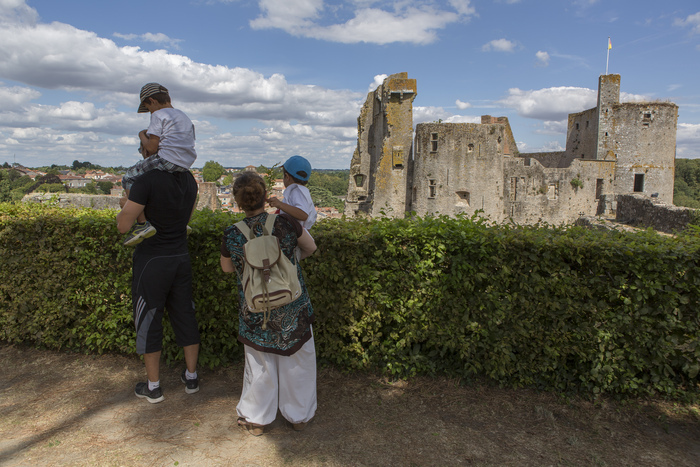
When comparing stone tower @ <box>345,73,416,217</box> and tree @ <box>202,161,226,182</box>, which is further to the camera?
tree @ <box>202,161,226,182</box>

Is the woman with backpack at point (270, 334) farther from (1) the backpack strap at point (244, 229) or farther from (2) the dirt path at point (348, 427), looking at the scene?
(2) the dirt path at point (348, 427)

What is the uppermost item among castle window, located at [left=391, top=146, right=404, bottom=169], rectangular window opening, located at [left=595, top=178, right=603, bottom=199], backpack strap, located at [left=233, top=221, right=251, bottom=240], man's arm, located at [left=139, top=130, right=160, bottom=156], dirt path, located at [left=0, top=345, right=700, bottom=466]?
castle window, located at [left=391, top=146, right=404, bottom=169]

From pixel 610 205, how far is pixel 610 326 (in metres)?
29.4

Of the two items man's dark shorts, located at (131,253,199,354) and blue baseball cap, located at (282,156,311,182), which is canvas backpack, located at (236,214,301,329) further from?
man's dark shorts, located at (131,253,199,354)

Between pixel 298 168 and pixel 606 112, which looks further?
pixel 606 112

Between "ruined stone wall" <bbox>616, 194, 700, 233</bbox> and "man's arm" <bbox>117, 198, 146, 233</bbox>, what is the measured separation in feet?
43.1

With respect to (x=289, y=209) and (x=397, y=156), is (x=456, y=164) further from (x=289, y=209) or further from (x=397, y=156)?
(x=289, y=209)

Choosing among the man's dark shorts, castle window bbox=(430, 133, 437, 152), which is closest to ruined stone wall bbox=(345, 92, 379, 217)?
castle window bbox=(430, 133, 437, 152)

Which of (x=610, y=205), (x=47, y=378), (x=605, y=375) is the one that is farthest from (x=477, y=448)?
(x=610, y=205)

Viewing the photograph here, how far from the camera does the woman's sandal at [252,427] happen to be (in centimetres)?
373

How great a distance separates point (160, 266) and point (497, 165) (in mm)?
27240

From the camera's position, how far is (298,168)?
383 centimetres

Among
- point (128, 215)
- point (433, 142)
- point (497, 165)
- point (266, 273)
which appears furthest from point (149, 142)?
point (497, 165)

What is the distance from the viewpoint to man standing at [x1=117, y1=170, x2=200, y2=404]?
382cm
